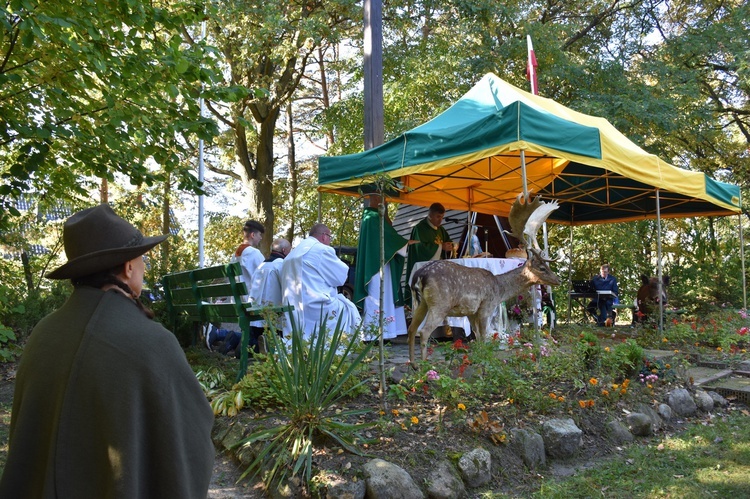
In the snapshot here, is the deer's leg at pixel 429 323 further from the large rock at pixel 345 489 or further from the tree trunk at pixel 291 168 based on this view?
the tree trunk at pixel 291 168

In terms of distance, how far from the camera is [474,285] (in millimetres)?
6637

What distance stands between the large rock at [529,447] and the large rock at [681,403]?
2.14m

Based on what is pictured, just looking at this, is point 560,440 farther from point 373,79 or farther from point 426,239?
point 373,79

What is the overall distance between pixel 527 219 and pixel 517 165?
3062 millimetres

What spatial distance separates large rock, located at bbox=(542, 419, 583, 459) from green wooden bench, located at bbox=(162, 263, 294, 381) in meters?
2.28

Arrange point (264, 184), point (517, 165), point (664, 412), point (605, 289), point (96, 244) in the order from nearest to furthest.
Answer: point (96, 244)
point (664, 412)
point (517, 165)
point (605, 289)
point (264, 184)

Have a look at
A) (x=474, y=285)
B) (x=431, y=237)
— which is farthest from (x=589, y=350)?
(x=431, y=237)

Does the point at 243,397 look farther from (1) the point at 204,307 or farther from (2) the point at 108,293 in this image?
(2) the point at 108,293

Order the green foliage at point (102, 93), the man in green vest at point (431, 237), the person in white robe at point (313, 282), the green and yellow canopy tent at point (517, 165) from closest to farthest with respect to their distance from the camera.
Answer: the green foliage at point (102, 93), the green and yellow canopy tent at point (517, 165), the person in white robe at point (313, 282), the man in green vest at point (431, 237)

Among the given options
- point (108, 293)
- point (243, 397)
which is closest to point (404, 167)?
point (243, 397)

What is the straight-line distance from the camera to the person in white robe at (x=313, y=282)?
6.80 meters

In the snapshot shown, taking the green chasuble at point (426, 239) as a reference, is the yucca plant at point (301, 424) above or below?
below

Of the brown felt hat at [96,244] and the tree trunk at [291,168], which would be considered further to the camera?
the tree trunk at [291,168]

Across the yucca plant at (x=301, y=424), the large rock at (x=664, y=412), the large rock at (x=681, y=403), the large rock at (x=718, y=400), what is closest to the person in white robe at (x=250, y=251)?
the yucca plant at (x=301, y=424)
